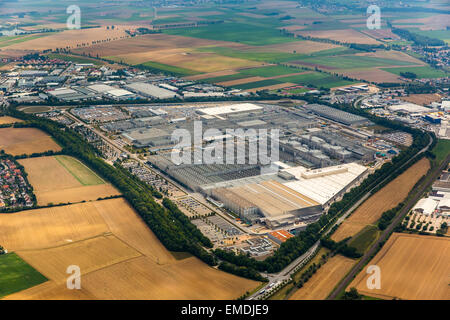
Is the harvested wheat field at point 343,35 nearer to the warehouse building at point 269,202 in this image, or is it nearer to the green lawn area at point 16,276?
the warehouse building at point 269,202

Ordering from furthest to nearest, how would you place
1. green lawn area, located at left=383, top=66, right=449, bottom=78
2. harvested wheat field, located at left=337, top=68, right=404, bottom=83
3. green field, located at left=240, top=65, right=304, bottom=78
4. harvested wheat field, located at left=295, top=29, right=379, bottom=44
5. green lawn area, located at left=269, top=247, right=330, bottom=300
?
harvested wheat field, located at left=295, top=29, right=379, bottom=44
green lawn area, located at left=383, top=66, right=449, bottom=78
green field, located at left=240, top=65, right=304, bottom=78
harvested wheat field, located at left=337, top=68, right=404, bottom=83
green lawn area, located at left=269, top=247, right=330, bottom=300

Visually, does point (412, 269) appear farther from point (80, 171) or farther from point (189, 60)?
point (189, 60)

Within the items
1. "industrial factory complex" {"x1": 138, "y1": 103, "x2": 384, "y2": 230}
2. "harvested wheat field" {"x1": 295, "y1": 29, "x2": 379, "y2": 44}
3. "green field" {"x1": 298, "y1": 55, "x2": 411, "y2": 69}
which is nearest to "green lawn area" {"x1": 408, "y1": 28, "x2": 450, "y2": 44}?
"harvested wheat field" {"x1": 295, "y1": 29, "x2": 379, "y2": 44}

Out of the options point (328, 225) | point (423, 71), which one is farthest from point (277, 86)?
point (328, 225)

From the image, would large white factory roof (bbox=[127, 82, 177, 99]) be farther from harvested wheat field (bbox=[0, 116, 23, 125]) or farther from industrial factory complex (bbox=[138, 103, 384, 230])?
harvested wheat field (bbox=[0, 116, 23, 125])

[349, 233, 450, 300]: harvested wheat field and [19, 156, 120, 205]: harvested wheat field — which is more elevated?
[19, 156, 120, 205]: harvested wheat field
